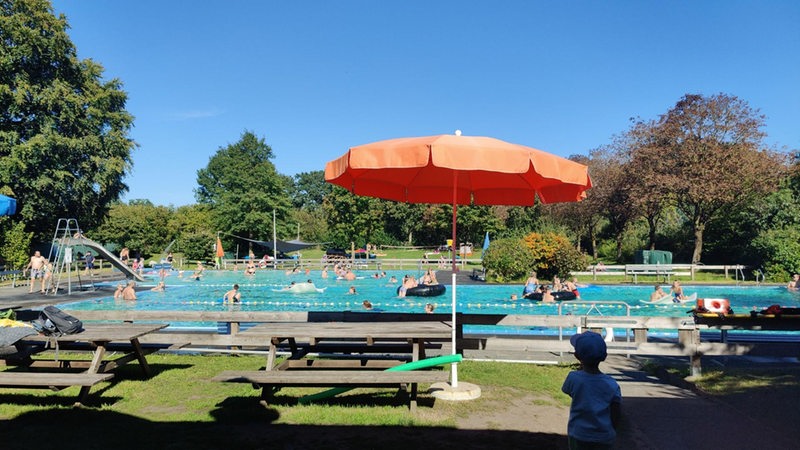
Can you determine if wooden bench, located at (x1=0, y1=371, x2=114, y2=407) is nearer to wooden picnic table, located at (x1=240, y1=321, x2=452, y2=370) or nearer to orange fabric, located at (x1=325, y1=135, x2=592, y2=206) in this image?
wooden picnic table, located at (x1=240, y1=321, x2=452, y2=370)

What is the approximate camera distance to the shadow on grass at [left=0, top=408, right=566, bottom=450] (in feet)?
13.9

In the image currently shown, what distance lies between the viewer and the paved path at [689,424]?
4480 millimetres

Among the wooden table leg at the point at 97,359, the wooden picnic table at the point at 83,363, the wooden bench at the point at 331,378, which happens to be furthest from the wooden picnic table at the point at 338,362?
the wooden table leg at the point at 97,359

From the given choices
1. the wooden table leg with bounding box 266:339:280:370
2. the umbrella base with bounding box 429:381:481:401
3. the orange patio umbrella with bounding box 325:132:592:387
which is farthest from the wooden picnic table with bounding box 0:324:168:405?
the umbrella base with bounding box 429:381:481:401

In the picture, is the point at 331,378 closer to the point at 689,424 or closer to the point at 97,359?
the point at 97,359

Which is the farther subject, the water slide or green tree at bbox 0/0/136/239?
green tree at bbox 0/0/136/239

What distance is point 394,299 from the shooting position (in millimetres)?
21875

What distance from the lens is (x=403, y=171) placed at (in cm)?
642

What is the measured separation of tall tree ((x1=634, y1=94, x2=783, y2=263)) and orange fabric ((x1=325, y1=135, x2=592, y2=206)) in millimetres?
26034

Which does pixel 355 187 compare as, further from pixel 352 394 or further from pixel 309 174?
pixel 309 174

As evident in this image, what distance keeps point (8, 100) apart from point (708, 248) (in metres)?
45.0

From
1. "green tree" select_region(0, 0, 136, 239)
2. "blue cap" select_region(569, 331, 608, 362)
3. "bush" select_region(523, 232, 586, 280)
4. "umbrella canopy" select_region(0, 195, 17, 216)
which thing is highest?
"green tree" select_region(0, 0, 136, 239)

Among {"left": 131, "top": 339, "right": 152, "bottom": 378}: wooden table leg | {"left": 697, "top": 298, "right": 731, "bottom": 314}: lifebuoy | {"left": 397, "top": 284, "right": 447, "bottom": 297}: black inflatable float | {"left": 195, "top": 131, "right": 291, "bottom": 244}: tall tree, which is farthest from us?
{"left": 195, "top": 131, "right": 291, "bottom": 244}: tall tree

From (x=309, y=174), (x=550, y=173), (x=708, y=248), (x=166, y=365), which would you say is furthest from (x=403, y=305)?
(x=309, y=174)
